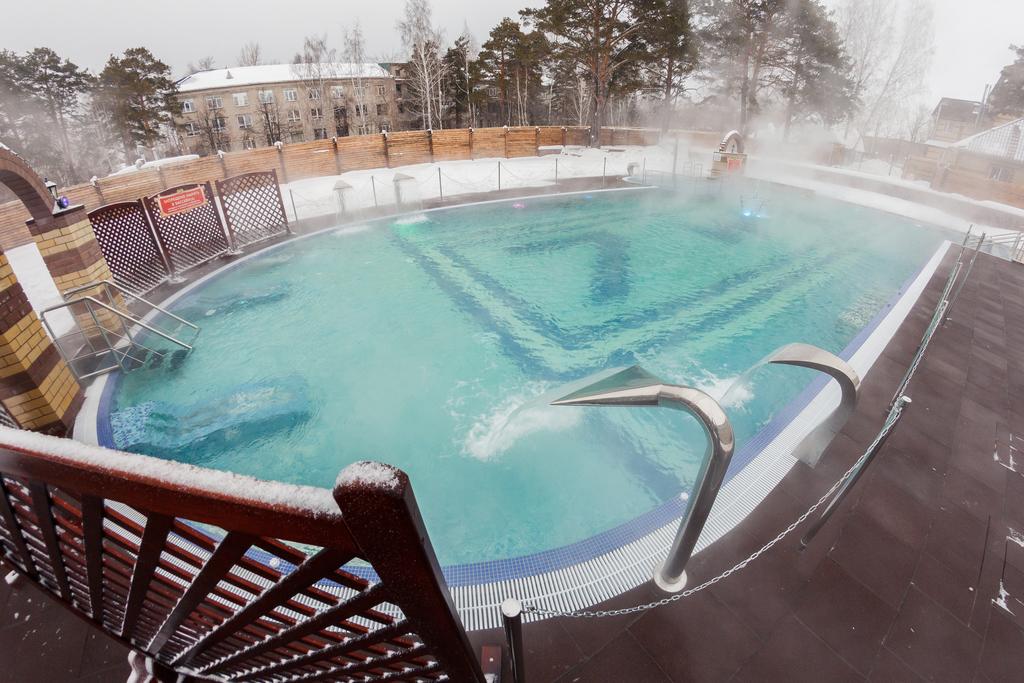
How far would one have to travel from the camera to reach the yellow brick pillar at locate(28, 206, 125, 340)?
627cm

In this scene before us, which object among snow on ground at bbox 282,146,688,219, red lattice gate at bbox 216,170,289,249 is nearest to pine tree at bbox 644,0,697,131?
snow on ground at bbox 282,146,688,219

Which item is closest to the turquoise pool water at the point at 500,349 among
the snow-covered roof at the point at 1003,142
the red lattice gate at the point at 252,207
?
the red lattice gate at the point at 252,207

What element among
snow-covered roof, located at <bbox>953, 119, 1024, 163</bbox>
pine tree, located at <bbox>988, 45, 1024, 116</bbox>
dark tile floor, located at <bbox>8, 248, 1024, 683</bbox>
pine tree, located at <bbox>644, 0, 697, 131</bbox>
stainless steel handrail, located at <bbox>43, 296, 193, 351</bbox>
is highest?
pine tree, located at <bbox>644, 0, 697, 131</bbox>

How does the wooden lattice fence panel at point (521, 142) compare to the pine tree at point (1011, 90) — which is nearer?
the wooden lattice fence panel at point (521, 142)

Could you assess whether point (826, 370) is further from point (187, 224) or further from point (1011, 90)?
point (1011, 90)

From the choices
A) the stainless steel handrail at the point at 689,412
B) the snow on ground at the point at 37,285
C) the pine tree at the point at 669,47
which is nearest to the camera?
the stainless steel handrail at the point at 689,412

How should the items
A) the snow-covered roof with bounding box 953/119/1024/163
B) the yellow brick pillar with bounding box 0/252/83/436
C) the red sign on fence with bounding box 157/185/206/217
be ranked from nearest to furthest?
the yellow brick pillar with bounding box 0/252/83/436 < the red sign on fence with bounding box 157/185/206/217 < the snow-covered roof with bounding box 953/119/1024/163

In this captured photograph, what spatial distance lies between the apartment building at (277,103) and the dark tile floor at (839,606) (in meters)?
39.8

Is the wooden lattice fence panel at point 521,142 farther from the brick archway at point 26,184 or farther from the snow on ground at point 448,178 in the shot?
the brick archway at point 26,184

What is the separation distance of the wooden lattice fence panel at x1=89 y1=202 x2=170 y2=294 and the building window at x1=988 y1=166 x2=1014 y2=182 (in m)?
32.1

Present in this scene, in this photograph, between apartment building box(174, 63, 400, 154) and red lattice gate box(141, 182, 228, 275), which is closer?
red lattice gate box(141, 182, 228, 275)

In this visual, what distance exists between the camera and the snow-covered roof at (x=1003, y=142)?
20109mm

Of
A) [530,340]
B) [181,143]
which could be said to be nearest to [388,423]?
[530,340]

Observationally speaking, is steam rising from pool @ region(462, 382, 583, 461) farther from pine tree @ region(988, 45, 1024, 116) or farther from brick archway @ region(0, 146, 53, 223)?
pine tree @ region(988, 45, 1024, 116)
